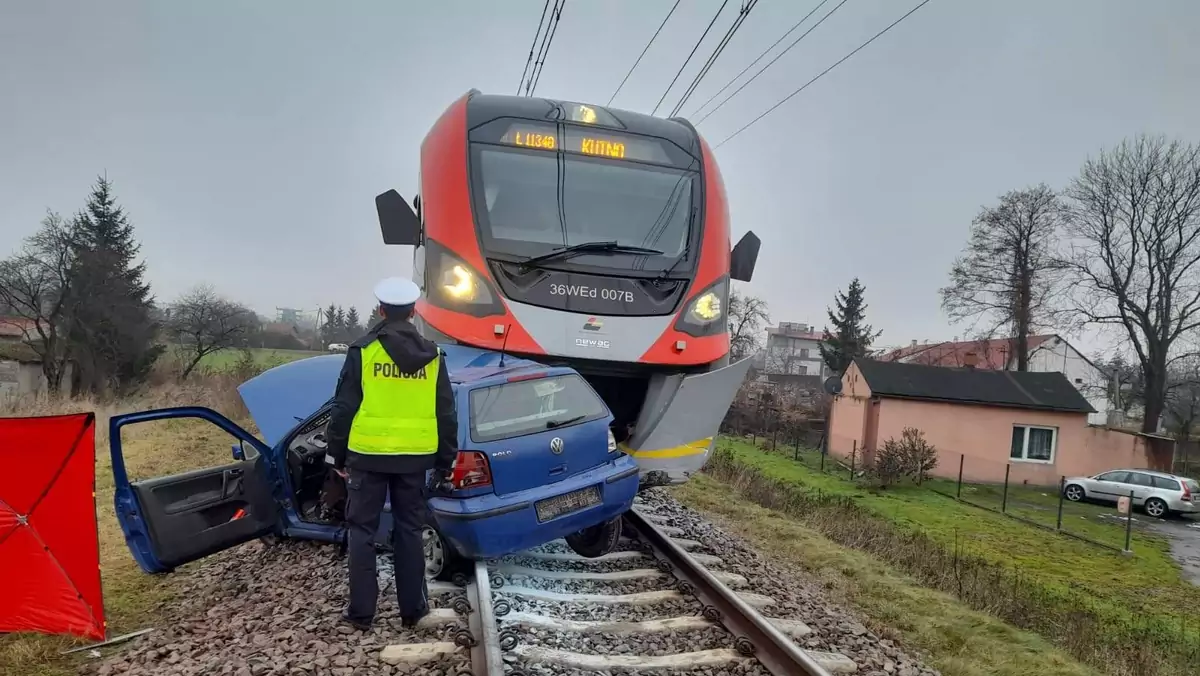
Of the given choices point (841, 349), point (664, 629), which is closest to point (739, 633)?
point (664, 629)

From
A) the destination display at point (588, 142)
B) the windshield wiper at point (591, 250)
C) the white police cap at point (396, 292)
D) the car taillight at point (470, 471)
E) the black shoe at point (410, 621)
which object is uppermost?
the destination display at point (588, 142)

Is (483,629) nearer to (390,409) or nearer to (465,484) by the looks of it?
(465,484)

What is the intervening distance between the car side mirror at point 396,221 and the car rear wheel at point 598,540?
3.06 meters

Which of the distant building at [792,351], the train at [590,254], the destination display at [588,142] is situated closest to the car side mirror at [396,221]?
the train at [590,254]

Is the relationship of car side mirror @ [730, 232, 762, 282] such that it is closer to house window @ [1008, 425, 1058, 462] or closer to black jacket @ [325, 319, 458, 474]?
black jacket @ [325, 319, 458, 474]

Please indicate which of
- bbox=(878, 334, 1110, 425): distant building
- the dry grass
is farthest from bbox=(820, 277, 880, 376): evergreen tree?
the dry grass

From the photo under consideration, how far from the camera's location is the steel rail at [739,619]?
371 cm

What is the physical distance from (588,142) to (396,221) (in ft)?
6.12

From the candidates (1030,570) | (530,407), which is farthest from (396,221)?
(1030,570)

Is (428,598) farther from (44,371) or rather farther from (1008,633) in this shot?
(44,371)

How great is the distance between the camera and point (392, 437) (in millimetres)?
3994

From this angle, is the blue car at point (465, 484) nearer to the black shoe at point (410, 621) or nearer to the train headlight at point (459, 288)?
the train headlight at point (459, 288)

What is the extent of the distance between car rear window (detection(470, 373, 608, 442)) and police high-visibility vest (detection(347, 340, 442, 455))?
70 cm

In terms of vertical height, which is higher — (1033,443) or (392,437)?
(392,437)
